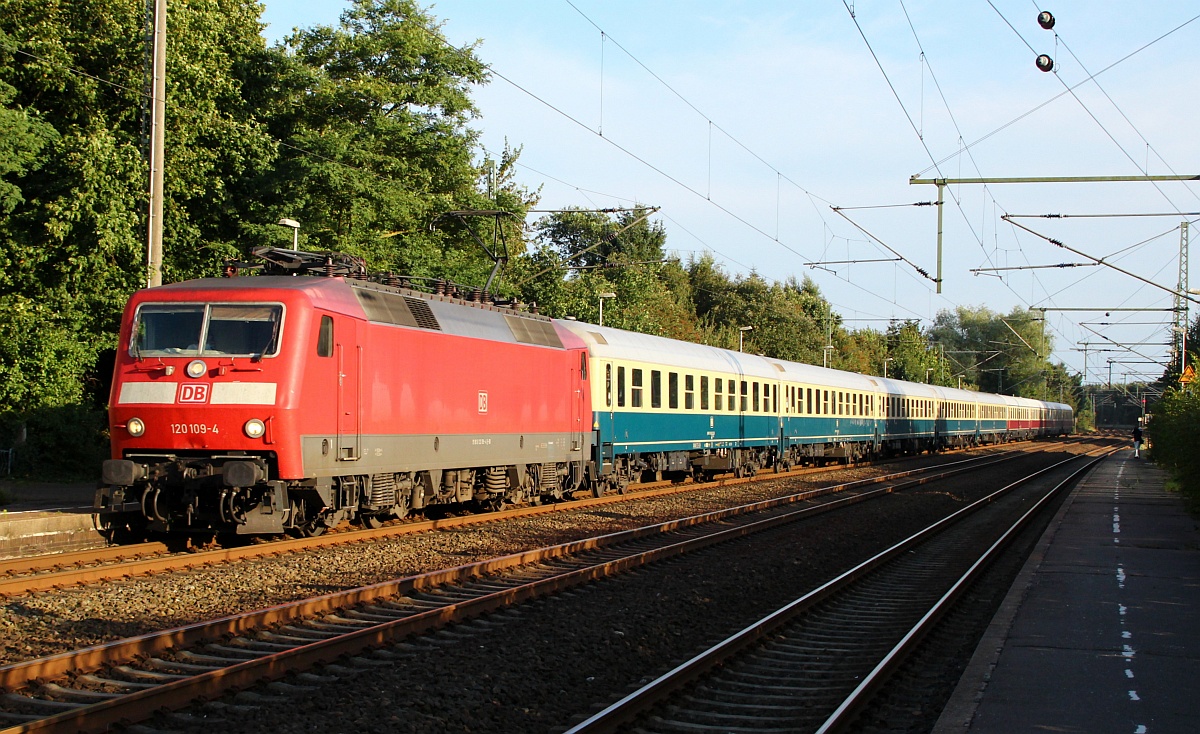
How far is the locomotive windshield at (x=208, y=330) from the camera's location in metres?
13.5

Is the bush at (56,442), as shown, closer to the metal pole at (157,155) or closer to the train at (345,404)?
the metal pole at (157,155)

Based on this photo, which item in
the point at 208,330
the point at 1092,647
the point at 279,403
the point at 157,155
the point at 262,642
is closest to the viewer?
the point at 262,642

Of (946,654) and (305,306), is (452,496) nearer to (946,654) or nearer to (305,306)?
(305,306)

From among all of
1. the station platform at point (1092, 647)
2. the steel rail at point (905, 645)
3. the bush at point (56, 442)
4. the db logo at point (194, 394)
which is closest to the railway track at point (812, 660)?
the steel rail at point (905, 645)

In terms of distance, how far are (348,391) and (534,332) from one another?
6.34m

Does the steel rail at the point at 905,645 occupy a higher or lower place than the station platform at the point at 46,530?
lower

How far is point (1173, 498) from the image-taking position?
27.1m

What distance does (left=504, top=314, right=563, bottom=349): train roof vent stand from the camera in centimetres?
1967

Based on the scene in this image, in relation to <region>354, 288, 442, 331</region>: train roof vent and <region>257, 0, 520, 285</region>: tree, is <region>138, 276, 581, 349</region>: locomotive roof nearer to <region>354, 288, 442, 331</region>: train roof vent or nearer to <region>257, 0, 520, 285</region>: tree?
<region>354, 288, 442, 331</region>: train roof vent

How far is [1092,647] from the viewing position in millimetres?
9484

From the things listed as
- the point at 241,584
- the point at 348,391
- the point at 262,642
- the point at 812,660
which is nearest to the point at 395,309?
the point at 348,391

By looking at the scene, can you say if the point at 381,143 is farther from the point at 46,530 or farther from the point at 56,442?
the point at 46,530

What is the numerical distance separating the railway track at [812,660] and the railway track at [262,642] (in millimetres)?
2541

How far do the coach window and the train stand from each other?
0.08ft
